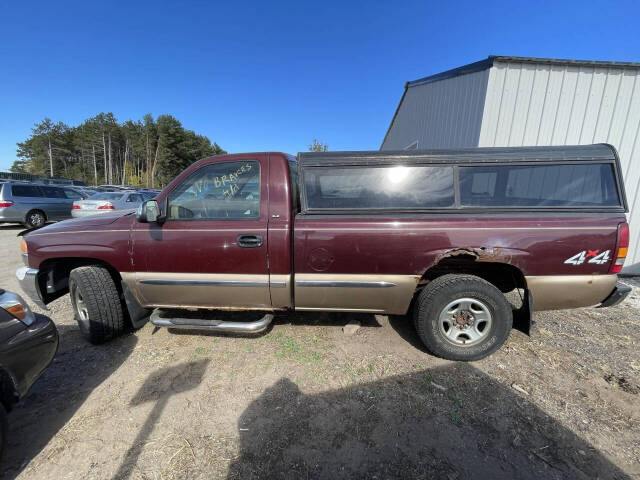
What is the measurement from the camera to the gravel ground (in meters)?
1.70

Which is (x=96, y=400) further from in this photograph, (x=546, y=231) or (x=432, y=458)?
→ (x=546, y=231)

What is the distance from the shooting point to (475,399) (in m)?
2.20

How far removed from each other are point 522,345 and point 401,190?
84.1 inches

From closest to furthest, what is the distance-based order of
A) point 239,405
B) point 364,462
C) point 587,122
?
point 364,462 → point 239,405 → point 587,122

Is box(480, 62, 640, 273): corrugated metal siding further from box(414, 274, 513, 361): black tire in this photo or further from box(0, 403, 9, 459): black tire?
box(0, 403, 9, 459): black tire

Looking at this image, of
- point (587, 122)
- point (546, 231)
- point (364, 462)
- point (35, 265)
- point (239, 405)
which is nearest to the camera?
point (364, 462)

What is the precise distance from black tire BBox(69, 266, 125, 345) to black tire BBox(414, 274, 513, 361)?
309cm

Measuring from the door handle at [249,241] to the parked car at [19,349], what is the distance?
1.49m

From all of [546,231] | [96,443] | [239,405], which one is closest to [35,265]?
[96,443]

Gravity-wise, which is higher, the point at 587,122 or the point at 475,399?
the point at 587,122

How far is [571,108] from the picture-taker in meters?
4.95

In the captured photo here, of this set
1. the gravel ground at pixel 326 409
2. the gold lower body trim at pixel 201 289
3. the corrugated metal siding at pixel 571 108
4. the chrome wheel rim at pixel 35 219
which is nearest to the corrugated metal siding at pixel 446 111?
the corrugated metal siding at pixel 571 108

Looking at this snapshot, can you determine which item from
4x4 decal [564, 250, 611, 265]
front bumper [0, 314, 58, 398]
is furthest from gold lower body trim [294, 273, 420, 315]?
front bumper [0, 314, 58, 398]

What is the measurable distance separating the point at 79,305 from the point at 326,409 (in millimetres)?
2916
